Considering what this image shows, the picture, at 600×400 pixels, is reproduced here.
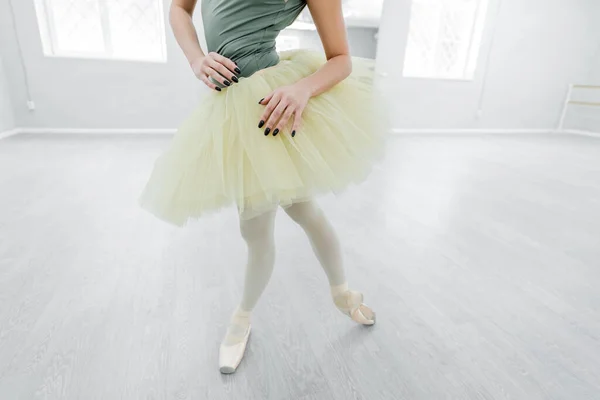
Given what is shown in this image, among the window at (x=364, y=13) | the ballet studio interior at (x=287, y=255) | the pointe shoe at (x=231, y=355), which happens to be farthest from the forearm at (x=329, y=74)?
the window at (x=364, y=13)

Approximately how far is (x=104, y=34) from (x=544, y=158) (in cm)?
540

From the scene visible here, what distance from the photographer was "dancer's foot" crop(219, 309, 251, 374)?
1045 millimetres

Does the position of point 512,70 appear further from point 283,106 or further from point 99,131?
point 283,106

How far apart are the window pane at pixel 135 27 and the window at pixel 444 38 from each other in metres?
3.40

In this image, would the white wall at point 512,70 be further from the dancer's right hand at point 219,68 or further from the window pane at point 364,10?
the dancer's right hand at point 219,68

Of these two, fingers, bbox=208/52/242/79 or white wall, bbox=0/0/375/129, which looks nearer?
A: fingers, bbox=208/52/242/79

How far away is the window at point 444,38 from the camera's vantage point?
17.2ft

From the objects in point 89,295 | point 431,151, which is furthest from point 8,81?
point 431,151

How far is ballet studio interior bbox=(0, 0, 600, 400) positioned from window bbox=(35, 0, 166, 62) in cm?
148

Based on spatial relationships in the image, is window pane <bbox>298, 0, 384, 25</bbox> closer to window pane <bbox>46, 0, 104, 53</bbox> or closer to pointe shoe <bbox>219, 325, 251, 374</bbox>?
window pane <bbox>46, 0, 104, 53</bbox>

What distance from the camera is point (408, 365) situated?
3.62ft

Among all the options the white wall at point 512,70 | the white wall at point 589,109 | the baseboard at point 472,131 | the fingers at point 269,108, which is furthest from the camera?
the white wall at point 589,109

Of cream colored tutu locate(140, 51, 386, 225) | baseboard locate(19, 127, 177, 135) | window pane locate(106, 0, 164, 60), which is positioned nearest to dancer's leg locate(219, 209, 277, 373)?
cream colored tutu locate(140, 51, 386, 225)

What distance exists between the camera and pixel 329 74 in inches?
33.6
